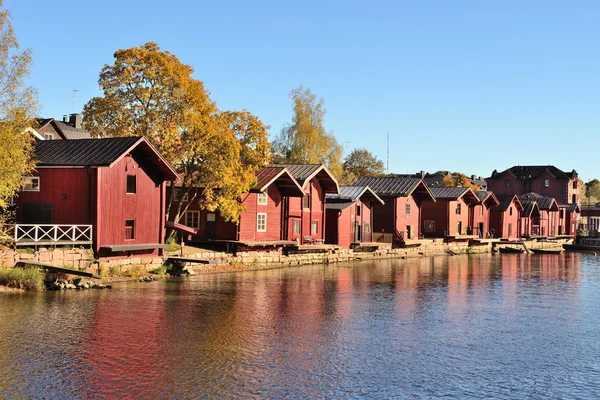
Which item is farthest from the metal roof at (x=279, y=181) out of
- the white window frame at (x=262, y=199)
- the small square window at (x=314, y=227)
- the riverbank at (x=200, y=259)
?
the small square window at (x=314, y=227)

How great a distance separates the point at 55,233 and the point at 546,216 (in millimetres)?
95027

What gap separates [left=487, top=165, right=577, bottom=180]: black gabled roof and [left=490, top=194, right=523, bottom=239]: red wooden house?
40415 mm

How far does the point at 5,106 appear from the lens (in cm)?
3719

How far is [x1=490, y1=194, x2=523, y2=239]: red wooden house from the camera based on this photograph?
3900 inches

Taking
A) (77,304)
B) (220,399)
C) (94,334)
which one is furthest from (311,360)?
(77,304)

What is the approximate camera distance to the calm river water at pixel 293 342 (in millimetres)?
20172

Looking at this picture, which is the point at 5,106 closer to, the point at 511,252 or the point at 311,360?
the point at 311,360

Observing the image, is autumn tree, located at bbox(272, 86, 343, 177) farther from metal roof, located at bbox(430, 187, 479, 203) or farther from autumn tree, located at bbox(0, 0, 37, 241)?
autumn tree, located at bbox(0, 0, 37, 241)

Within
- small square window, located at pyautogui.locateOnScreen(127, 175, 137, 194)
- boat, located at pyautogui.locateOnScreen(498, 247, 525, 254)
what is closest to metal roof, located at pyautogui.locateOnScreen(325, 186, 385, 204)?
small square window, located at pyautogui.locateOnScreen(127, 175, 137, 194)

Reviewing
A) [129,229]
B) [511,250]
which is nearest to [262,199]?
[129,229]

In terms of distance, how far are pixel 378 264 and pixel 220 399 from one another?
44.6m

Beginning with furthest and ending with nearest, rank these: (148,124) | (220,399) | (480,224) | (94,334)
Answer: (480,224) → (148,124) → (94,334) → (220,399)

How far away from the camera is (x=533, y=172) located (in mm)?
141125

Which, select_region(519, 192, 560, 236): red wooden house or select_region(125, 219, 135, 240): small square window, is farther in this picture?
select_region(519, 192, 560, 236): red wooden house
